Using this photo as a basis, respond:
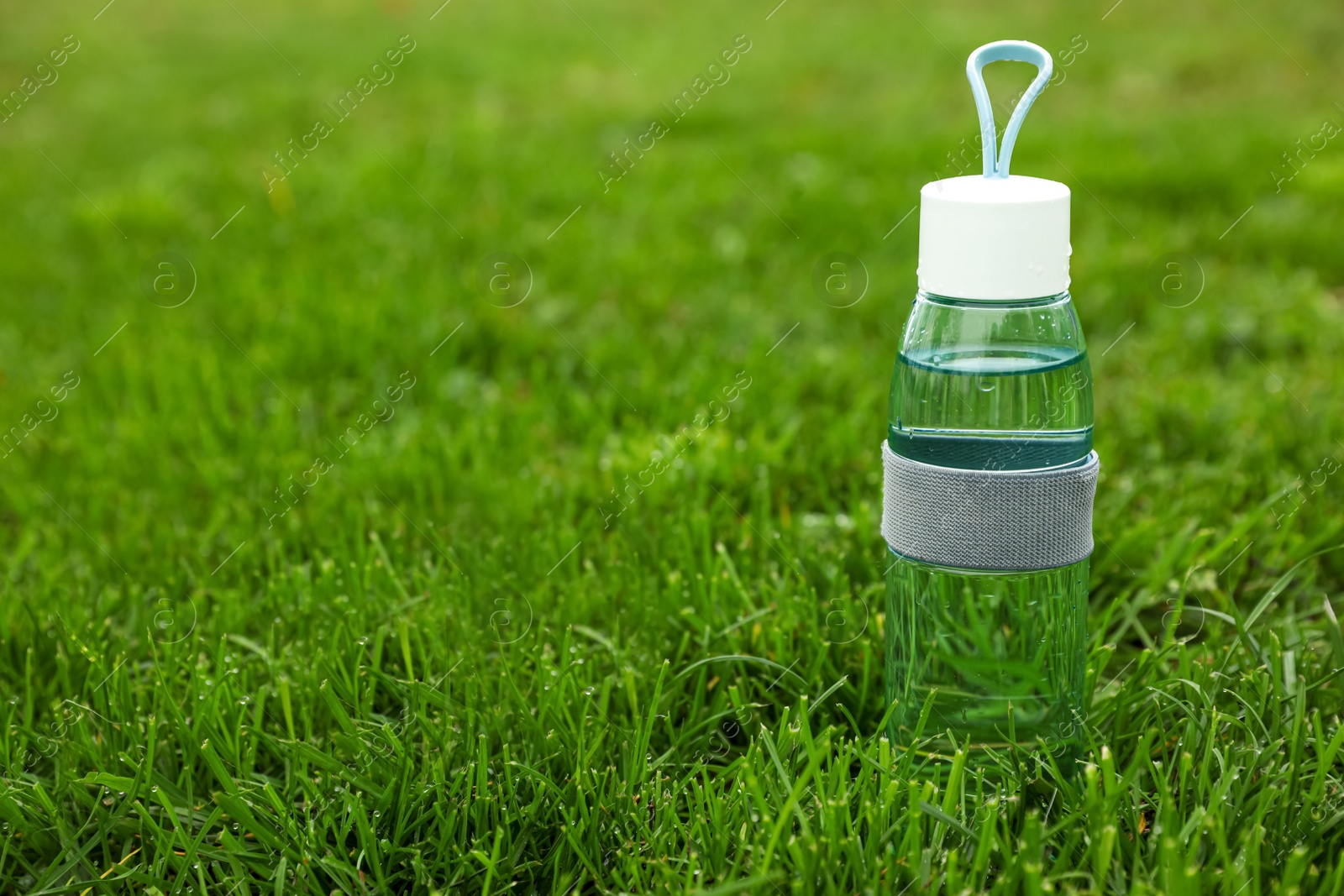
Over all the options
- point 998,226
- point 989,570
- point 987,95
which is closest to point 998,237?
point 998,226

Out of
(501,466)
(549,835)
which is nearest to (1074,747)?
(549,835)

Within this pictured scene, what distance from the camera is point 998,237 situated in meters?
1.73

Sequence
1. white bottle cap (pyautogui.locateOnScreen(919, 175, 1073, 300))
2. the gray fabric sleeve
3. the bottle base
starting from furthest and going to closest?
the bottle base, the gray fabric sleeve, white bottle cap (pyautogui.locateOnScreen(919, 175, 1073, 300))

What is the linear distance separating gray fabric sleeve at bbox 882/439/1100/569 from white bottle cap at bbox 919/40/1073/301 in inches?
11.1

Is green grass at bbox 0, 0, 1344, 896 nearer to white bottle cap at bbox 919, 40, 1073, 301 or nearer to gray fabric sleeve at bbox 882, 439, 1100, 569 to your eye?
gray fabric sleeve at bbox 882, 439, 1100, 569

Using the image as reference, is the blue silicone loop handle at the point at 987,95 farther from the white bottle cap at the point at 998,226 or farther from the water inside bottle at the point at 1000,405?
the water inside bottle at the point at 1000,405

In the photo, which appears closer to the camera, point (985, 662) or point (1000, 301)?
point (1000, 301)

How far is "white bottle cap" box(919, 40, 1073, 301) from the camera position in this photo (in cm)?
172

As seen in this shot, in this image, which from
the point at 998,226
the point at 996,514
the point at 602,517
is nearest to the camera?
the point at 998,226

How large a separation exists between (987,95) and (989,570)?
2.35 ft

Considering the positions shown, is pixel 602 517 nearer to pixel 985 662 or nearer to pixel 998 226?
pixel 985 662

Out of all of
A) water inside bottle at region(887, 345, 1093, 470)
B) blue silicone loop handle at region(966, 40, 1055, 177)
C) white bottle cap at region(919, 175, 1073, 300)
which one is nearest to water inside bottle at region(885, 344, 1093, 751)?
water inside bottle at region(887, 345, 1093, 470)

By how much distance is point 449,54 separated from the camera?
8.70 metres

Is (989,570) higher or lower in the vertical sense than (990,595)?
higher
